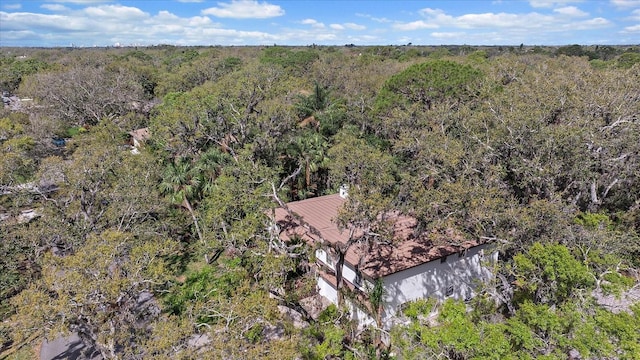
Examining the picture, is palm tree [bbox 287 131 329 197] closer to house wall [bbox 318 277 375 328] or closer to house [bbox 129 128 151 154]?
house wall [bbox 318 277 375 328]

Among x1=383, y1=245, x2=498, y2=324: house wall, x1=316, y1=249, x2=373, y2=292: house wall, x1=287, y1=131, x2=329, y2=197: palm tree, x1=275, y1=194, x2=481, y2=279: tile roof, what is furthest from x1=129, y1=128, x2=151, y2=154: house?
x1=383, y1=245, x2=498, y2=324: house wall

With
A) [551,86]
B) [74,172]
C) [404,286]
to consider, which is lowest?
[404,286]

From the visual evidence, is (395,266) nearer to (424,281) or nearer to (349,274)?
(424,281)

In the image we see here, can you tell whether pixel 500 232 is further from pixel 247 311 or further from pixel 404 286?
pixel 247 311

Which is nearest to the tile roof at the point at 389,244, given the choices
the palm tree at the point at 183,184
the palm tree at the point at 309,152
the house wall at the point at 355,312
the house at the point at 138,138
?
the house wall at the point at 355,312

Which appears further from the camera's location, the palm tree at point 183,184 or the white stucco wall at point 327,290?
the palm tree at point 183,184

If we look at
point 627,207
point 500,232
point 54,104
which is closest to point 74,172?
point 500,232

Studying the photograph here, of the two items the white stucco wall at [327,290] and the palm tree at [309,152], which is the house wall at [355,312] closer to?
the white stucco wall at [327,290]
